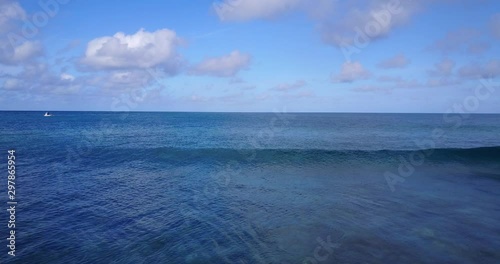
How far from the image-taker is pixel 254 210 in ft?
55.6

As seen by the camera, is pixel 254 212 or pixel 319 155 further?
pixel 319 155

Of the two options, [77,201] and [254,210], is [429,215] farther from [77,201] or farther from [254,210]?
[77,201]

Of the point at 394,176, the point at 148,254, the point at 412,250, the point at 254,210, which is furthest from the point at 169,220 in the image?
the point at 394,176

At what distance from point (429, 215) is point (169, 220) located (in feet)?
46.6

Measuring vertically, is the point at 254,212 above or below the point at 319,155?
below

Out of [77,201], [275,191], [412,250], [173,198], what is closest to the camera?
[412,250]

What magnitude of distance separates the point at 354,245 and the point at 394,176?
16248mm

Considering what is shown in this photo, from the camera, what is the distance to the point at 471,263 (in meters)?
10.6

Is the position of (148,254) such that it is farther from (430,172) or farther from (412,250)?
(430,172)

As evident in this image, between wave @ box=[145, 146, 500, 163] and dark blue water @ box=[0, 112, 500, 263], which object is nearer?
dark blue water @ box=[0, 112, 500, 263]

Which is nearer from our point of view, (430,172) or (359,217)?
(359,217)

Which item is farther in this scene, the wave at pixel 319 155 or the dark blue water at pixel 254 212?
the wave at pixel 319 155

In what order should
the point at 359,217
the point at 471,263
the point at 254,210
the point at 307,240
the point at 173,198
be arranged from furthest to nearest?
the point at 173,198, the point at 254,210, the point at 359,217, the point at 307,240, the point at 471,263

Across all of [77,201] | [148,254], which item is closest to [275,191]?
[148,254]
